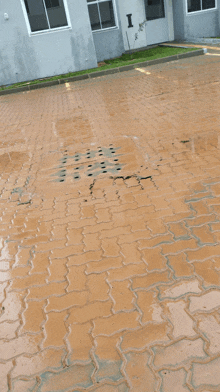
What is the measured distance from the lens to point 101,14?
18875mm

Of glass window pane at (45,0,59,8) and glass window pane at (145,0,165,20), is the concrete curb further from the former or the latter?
glass window pane at (145,0,165,20)

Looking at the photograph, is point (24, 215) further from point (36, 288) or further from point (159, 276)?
point (159, 276)

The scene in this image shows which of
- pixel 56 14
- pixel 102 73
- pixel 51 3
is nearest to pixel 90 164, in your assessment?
pixel 102 73

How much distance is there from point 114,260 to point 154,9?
2144cm

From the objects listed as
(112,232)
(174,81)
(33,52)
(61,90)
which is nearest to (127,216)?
(112,232)

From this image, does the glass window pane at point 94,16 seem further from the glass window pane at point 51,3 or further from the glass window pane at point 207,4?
the glass window pane at point 207,4

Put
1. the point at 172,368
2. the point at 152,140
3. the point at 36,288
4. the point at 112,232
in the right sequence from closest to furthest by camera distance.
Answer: the point at 172,368
the point at 36,288
the point at 112,232
the point at 152,140

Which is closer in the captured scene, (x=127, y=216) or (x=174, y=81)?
(x=127, y=216)

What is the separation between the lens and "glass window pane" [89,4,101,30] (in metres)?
18.7

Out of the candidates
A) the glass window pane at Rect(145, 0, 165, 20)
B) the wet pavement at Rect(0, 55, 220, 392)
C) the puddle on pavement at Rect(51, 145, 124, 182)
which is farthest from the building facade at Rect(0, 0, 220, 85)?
the puddle on pavement at Rect(51, 145, 124, 182)

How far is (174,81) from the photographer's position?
11320 millimetres

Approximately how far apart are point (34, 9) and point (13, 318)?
1616cm

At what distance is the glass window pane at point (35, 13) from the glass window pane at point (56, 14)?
285 mm

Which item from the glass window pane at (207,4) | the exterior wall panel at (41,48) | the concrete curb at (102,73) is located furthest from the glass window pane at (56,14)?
the glass window pane at (207,4)
